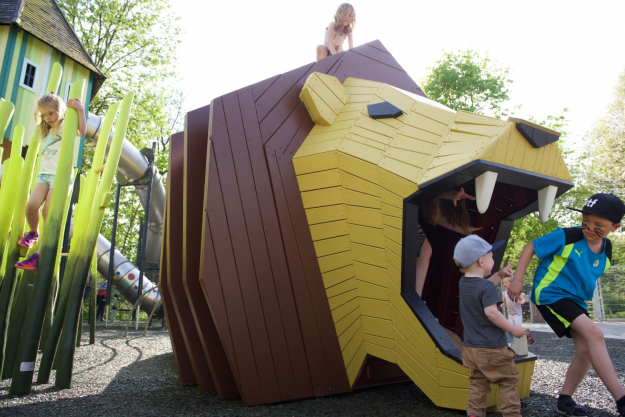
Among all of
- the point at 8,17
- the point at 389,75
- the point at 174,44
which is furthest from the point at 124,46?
the point at 389,75

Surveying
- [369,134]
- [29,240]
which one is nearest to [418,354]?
[369,134]

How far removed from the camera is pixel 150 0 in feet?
61.5

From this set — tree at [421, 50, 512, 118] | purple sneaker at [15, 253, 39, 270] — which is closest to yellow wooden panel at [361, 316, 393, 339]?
purple sneaker at [15, 253, 39, 270]

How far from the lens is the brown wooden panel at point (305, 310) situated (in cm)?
333

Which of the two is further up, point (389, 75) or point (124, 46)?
point (124, 46)

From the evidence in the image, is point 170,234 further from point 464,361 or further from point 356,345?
point 464,361

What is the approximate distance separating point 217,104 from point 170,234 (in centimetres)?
114

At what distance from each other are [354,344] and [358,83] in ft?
7.38

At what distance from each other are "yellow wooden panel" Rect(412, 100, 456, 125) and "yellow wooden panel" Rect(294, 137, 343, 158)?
2.19ft

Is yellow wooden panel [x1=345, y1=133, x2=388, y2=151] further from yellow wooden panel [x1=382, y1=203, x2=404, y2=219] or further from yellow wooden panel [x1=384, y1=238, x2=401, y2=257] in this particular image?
yellow wooden panel [x1=384, y1=238, x2=401, y2=257]

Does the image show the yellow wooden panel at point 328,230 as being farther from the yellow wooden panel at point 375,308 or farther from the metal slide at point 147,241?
the metal slide at point 147,241

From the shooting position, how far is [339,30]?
18.1ft

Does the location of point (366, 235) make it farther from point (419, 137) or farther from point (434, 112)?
point (434, 112)

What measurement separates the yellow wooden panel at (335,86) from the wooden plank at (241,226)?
2.63 feet
